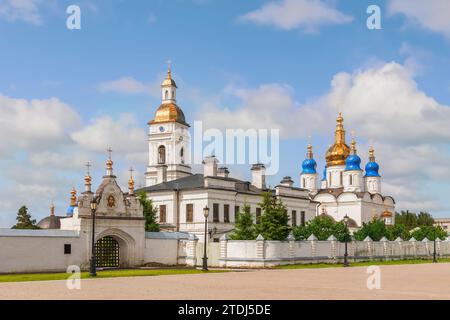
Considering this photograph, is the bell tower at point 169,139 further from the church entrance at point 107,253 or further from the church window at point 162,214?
the church entrance at point 107,253

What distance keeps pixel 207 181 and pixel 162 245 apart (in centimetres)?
1520

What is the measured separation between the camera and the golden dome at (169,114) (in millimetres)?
78562

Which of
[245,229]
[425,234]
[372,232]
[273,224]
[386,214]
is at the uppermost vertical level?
[386,214]

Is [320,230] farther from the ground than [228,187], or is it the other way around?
[228,187]

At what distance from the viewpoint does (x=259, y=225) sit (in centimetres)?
4694

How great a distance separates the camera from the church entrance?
38.5m

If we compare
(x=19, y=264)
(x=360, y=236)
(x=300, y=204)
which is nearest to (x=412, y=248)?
(x=360, y=236)

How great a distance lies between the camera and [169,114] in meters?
78.8

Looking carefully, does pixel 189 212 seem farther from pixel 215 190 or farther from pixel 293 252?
pixel 293 252

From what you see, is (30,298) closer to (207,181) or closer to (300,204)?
(207,181)

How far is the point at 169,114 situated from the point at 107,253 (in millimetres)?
41061

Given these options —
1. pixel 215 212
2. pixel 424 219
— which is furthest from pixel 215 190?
pixel 424 219

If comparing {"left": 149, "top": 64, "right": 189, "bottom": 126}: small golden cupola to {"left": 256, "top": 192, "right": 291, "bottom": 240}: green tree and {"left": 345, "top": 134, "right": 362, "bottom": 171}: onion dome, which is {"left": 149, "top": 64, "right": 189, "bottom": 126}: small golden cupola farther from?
{"left": 256, "top": 192, "right": 291, "bottom": 240}: green tree

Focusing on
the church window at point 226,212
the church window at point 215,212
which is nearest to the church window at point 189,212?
the church window at point 215,212
